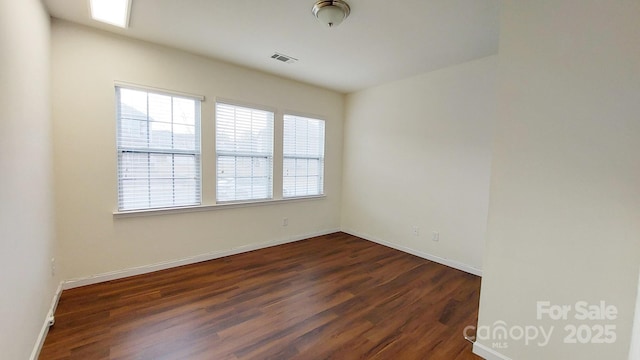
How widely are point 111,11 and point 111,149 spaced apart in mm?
Result: 1280

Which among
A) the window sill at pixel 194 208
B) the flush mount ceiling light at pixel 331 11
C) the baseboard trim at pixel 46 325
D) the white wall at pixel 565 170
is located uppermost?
the flush mount ceiling light at pixel 331 11

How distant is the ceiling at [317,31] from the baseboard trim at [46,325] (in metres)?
2.50

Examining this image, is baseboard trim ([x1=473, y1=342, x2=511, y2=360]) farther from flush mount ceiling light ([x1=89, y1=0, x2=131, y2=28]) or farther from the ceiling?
flush mount ceiling light ([x1=89, y1=0, x2=131, y2=28])

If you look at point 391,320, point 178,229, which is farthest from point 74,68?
point 391,320

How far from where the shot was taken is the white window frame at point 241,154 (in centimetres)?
342

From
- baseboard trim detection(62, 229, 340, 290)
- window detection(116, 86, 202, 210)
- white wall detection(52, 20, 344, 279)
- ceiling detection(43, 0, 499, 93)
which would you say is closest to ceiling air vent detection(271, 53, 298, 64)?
ceiling detection(43, 0, 499, 93)

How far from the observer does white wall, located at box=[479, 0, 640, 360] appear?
4.41ft

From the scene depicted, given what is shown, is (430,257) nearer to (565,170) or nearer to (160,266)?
(565,170)

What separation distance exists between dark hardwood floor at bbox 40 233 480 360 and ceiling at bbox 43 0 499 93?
101 inches

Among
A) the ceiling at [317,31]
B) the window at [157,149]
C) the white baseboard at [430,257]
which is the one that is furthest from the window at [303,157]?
the window at [157,149]

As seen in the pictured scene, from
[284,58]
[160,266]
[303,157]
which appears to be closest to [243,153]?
[303,157]

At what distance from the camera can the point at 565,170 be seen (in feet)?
4.95

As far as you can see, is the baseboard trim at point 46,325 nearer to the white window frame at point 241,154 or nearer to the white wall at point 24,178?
the white wall at point 24,178

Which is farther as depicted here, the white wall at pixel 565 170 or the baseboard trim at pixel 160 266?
the baseboard trim at pixel 160 266
